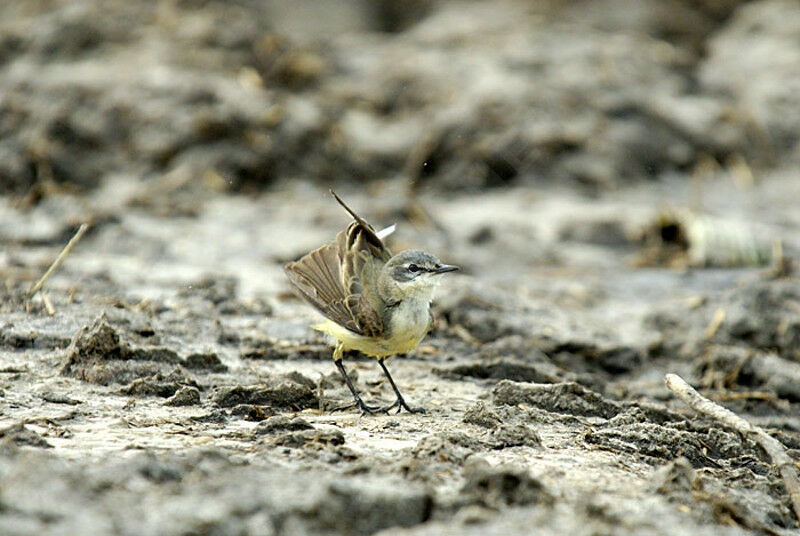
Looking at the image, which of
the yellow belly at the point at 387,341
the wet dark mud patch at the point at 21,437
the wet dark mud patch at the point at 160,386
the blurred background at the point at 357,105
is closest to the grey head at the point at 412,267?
the yellow belly at the point at 387,341

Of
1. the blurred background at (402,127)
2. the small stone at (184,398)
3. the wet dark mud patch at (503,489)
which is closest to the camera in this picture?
the wet dark mud patch at (503,489)

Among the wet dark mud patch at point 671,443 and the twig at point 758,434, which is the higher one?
the twig at point 758,434

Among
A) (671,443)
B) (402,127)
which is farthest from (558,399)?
(402,127)

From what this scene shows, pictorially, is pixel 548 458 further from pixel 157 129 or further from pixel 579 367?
pixel 157 129

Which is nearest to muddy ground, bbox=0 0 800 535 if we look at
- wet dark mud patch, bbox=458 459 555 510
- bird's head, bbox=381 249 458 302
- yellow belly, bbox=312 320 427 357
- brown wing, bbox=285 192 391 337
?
wet dark mud patch, bbox=458 459 555 510

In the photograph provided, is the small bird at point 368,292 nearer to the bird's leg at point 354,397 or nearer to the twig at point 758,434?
the bird's leg at point 354,397

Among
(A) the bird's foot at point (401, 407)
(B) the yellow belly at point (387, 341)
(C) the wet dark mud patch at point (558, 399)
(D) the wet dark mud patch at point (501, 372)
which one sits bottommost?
(D) the wet dark mud patch at point (501, 372)

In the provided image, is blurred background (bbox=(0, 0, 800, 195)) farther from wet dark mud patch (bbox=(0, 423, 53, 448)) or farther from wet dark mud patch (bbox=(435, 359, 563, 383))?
wet dark mud patch (bbox=(0, 423, 53, 448))
